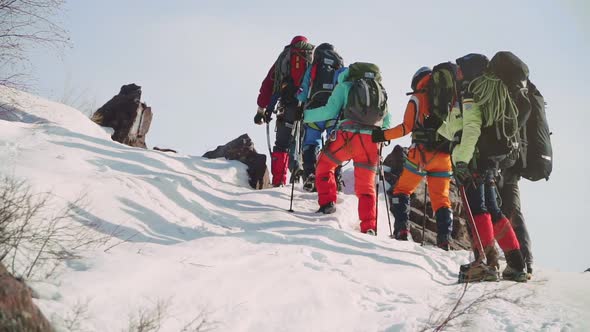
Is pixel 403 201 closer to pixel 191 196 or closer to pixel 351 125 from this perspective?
pixel 351 125

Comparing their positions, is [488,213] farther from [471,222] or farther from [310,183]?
[310,183]

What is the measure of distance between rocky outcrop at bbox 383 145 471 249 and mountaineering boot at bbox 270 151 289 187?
262 cm

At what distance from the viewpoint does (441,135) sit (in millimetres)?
5879

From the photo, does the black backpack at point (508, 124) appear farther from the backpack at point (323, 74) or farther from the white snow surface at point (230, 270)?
the backpack at point (323, 74)

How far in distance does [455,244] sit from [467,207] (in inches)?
171

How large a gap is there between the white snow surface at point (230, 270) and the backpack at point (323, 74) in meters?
1.82

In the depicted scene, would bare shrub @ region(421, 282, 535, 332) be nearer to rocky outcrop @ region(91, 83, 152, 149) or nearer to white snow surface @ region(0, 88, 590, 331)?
white snow surface @ region(0, 88, 590, 331)

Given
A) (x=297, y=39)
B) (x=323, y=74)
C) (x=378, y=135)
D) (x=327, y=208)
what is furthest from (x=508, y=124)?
(x=297, y=39)

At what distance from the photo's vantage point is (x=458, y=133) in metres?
→ 5.11

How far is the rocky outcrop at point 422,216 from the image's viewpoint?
8.80 m

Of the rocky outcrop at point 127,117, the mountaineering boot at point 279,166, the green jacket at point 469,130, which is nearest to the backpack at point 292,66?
the mountaineering boot at point 279,166

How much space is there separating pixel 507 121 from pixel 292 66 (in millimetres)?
4328

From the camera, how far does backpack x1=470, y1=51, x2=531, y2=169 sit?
4590mm

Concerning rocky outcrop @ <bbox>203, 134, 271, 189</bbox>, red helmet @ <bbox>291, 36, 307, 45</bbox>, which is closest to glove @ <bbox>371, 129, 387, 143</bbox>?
red helmet @ <bbox>291, 36, 307, 45</bbox>
